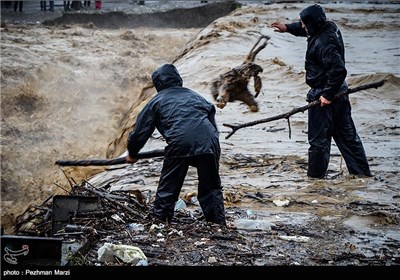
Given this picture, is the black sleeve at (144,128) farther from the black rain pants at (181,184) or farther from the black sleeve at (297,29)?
the black sleeve at (297,29)

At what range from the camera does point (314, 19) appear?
300 inches

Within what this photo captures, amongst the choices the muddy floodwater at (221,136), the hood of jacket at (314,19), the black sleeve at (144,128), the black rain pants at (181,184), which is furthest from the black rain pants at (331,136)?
the black sleeve at (144,128)

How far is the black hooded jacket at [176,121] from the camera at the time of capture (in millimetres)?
6312

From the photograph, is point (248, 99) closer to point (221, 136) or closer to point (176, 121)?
point (221, 136)

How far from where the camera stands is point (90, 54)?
56.7 feet

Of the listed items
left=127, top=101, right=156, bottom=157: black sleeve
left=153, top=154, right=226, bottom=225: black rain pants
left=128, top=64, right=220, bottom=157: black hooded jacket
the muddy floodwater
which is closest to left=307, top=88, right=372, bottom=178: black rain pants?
the muddy floodwater

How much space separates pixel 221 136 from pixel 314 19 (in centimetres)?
288

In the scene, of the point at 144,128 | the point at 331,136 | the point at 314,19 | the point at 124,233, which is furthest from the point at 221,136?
the point at 124,233

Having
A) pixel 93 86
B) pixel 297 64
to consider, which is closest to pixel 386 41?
pixel 297 64

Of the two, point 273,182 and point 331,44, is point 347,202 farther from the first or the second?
point 331,44

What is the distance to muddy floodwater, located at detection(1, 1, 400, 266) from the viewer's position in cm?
620

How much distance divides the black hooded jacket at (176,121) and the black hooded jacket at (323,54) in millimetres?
1520

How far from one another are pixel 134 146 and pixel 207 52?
8.22 m

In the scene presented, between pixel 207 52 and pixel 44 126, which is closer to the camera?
pixel 44 126
